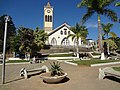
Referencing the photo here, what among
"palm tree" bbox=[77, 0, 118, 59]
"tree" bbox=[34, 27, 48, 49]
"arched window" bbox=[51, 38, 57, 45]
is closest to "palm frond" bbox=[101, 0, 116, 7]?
"palm tree" bbox=[77, 0, 118, 59]

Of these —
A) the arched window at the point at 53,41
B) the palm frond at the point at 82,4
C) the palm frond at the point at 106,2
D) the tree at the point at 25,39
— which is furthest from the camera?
the arched window at the point at 53,41

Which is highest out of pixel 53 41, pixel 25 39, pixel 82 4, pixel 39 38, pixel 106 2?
pixel 106 2

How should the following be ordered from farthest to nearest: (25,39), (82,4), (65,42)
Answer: (65,42) < (25,39) < (82,4)

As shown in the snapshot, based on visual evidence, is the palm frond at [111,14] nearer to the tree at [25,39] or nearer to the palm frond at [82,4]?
the palm frond at [82,4]

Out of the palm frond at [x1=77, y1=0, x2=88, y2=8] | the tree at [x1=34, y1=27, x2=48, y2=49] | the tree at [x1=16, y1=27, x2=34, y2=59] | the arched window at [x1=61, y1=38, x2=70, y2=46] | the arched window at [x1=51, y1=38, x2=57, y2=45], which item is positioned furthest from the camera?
the arched window at [x1=61, y1=38, x2=70, y2=46]

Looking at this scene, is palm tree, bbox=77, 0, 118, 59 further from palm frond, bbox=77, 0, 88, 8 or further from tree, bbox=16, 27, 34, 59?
tree, bbox=16, 27, 34, 59

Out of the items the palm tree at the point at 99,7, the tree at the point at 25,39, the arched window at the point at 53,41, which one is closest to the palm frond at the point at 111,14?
the palm tree at the point at 99,7

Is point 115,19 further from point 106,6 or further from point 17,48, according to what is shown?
point 17,48

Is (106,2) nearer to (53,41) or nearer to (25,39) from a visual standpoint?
(25,39)

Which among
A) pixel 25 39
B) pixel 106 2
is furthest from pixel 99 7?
pixel 25 39

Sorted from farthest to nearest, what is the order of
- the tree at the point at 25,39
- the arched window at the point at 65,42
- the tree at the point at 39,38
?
the arched window at the point at 65,42
the tree at the point at 39,38
the tree at the point at 25,39

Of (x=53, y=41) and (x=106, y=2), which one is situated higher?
(x=106, y=2)

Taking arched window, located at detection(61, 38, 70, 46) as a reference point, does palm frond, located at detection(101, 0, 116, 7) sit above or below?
above

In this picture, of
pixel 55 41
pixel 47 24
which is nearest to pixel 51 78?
pixel 55 41
